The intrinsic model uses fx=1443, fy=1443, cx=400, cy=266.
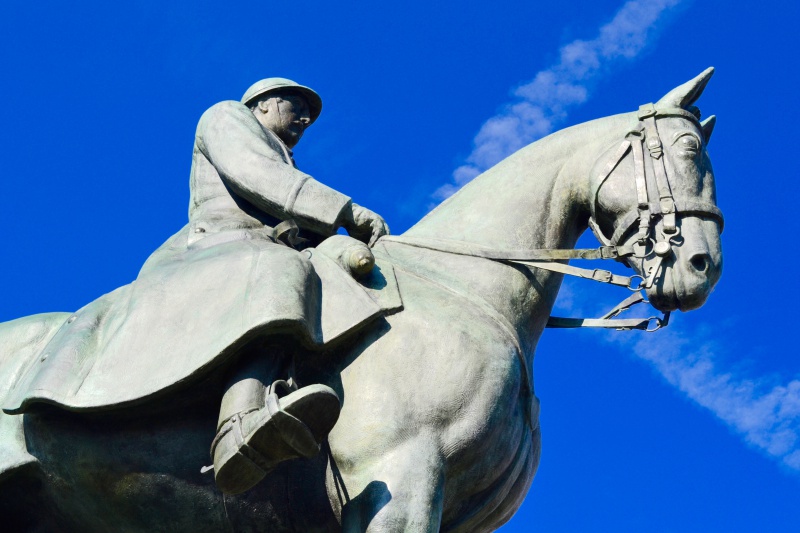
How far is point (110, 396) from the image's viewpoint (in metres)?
9.02

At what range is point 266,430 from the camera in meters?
8.42

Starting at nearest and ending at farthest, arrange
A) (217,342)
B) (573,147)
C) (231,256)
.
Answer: (217,342)
(231,256)
(573,147)

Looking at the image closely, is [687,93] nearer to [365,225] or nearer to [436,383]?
[365,225]

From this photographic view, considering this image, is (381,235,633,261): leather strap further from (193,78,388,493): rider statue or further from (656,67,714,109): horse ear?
(656,67,714,109): horse ear

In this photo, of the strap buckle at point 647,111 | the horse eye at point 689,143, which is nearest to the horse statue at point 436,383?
the horse eye at point 689,143

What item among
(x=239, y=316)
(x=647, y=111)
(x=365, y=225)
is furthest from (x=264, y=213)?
(x=647, y=111)

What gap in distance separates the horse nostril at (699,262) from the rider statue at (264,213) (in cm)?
222

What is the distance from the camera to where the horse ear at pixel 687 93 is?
10.8 meters

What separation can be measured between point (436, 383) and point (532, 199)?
6.01ft

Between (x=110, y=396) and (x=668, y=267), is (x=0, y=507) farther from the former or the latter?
(x=668, y=267)

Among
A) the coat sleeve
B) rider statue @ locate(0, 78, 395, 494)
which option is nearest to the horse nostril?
rider statue @ locate(0, 78, 395, 494)

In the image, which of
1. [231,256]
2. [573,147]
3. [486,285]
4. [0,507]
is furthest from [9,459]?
[573,147]

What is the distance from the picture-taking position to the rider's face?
11.4 m

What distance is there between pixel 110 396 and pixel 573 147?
12.6 ft
